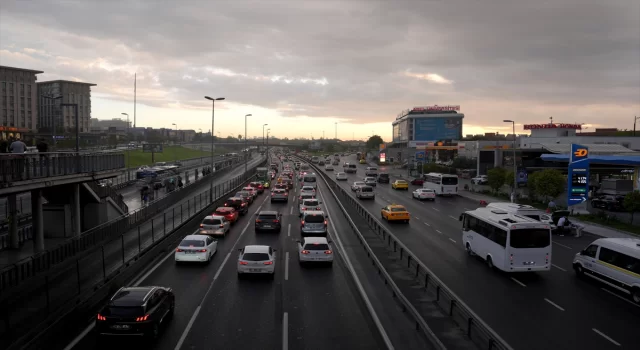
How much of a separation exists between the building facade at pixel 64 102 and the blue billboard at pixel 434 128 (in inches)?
4537

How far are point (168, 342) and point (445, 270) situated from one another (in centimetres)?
Result: 1180

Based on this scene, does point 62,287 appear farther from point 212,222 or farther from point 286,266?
point 212,222

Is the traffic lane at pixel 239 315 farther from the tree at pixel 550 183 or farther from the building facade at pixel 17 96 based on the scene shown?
the building facade at pixel 17 96

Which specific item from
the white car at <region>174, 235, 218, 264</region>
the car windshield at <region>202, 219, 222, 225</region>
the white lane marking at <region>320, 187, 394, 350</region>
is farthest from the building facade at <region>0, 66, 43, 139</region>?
the white lane marking at <region>320, 187, 394, 350</region>

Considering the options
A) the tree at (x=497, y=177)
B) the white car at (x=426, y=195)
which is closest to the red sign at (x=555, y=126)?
the tree at (x=497, y=177)

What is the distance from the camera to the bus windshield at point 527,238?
1752 cm

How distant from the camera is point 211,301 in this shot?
14461 millimetres

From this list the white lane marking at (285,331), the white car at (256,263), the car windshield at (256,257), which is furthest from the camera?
the car windshield at (256,257)

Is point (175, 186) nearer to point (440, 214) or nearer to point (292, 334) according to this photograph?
point (440, 214)

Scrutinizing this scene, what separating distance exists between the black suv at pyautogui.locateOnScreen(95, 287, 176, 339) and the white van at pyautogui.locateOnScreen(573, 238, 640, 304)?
49.0 ft

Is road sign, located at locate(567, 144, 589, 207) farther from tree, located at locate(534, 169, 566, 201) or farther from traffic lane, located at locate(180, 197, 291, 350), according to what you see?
traffic lane, located at locate(180, 197, 291, 350)

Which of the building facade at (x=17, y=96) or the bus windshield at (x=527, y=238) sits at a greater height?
the building facade at (x=17, y=96)

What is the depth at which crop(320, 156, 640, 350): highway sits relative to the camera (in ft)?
38.7

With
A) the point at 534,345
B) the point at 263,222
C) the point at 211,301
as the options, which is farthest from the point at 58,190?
the point at 534,345
